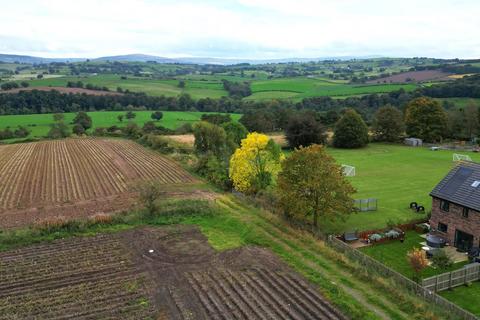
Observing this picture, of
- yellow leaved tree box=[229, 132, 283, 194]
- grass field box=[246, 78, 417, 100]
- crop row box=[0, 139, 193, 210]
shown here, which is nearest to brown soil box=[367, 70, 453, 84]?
grass field box=[246, 78, 417, 100]

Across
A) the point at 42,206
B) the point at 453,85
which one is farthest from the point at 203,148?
the point at 453,85

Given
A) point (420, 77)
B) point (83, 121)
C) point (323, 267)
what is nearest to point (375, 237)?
point (323, 267)

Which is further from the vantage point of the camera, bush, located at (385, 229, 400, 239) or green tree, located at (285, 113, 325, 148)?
green tree, located at (285, 113, 325, 148)

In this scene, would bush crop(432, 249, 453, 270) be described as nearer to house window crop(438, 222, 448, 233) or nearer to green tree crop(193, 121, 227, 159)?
house window crop(438, 222, 448, 233)

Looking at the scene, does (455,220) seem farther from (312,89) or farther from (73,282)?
(312,89)

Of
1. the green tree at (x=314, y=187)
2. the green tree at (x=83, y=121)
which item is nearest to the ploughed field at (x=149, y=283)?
the green tree at (x=314, y=187)

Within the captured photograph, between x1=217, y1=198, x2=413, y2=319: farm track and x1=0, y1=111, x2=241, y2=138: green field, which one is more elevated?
x1=0, y1=111, x2=241, y2=138: green field
